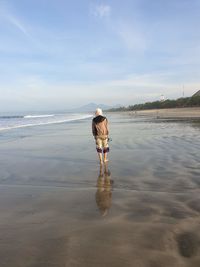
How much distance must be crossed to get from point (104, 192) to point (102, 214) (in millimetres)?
1438

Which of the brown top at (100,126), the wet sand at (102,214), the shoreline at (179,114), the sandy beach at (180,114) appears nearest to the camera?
the wet sand at (102,214)

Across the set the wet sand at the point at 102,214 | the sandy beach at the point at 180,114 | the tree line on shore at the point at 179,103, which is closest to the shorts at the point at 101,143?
the wet sand at the point at 102,214

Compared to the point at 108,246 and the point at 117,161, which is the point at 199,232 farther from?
the point at 117,161

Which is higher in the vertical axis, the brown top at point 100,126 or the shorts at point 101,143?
the brown top at point 100,126

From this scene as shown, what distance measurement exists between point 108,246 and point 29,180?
177 inches

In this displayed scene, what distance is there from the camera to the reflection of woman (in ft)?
19.0

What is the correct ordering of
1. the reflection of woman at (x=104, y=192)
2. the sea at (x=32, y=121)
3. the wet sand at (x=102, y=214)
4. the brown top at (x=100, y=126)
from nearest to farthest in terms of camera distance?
the wet sand at (x=102, y=214) → the reflection of woman at (x=104, y=192) → the brown top at (x=100, y=126) → the sea at (x=32, y=121)

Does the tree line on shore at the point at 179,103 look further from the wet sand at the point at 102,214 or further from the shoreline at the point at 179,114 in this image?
A: the wet sand at the point at 102,214

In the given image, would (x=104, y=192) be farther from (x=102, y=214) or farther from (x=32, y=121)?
(x=32, y=121)

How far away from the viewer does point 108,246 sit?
4133 mm

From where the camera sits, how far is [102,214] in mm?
5391

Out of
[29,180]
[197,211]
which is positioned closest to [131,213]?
[197,211]

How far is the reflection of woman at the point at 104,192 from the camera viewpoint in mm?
5781

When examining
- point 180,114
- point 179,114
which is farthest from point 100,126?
point 179,114
